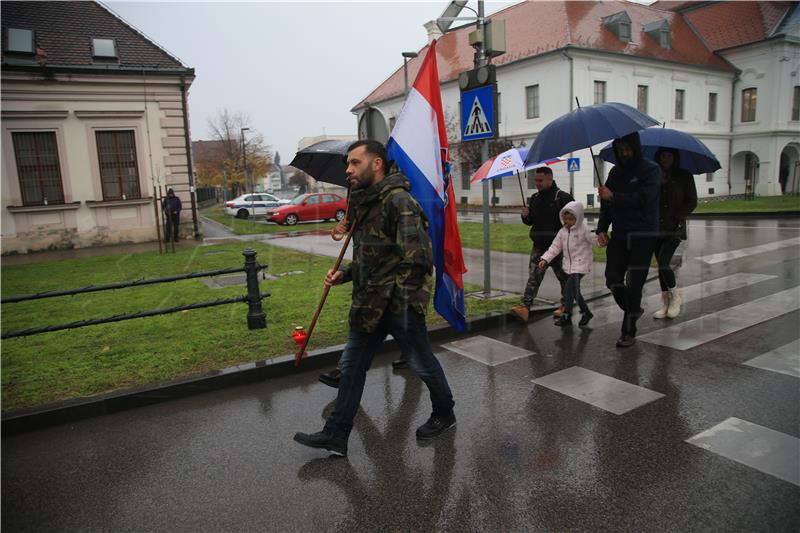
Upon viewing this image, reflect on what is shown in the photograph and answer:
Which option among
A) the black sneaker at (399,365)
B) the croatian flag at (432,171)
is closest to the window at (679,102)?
the black sneaker at (399,365)

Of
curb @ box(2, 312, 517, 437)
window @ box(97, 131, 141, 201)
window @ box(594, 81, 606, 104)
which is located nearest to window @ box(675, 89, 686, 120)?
window @ box(594, 81, 606, 104)

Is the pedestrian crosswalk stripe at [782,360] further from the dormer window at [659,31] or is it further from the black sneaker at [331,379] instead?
the dormer window at [659,31]

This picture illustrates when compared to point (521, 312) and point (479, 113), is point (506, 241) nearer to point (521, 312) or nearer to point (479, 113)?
point (479, 113)

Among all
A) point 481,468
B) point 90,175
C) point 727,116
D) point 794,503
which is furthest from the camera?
point 727,116

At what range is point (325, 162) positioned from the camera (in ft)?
19.3

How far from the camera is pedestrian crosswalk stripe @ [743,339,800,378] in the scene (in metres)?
4.91

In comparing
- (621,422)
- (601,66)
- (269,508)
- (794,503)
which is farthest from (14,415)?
(601,66)

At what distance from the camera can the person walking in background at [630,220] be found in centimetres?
548

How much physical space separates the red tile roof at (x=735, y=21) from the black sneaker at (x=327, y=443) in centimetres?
4622

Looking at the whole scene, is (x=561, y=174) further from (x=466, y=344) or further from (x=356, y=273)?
(x=356, y=273)

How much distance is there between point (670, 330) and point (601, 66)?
3131cm

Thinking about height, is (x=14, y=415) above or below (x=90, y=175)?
below

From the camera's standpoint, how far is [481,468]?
3508mm

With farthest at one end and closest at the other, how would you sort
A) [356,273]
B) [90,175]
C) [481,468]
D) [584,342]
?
[90,175] → [584,342] → [356,273] → [481,468]
